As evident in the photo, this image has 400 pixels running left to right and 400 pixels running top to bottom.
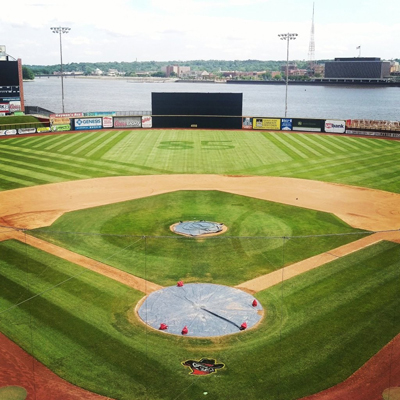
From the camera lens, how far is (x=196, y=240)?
26.8 m

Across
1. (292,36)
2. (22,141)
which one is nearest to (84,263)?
(22,141)

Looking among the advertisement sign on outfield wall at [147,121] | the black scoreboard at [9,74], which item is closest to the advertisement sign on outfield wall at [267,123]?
→ the advertisement sign on outfield wall at [147,121]

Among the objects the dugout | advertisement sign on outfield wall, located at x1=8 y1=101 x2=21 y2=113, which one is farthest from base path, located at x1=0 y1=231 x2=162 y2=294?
advertisement sign on outfield wall, located at x1=8 y1=101 x2=21 y2=113

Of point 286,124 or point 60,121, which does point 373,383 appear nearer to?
point 286,124

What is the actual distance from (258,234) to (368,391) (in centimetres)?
1422

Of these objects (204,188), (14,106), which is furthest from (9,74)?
(204,188)

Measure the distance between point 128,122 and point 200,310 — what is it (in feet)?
199

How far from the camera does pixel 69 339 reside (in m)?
17.1

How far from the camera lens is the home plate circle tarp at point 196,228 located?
2809 centimetres

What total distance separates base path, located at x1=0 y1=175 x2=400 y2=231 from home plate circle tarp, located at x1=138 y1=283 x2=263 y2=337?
12.7 metres

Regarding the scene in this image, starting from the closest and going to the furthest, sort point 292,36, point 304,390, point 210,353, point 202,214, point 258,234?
1. point 304,390
2. point 210,353
3. point 258,234
4. point 202,214
5. point 292,36

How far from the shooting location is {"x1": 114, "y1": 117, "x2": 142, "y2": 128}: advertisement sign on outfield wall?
249 ft

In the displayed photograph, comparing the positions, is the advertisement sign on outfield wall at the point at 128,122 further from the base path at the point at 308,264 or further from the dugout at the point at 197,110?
the base path at the point at 308,264

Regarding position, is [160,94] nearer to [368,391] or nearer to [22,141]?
[22,141]
